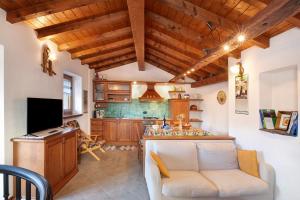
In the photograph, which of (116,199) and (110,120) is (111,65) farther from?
(116,199)

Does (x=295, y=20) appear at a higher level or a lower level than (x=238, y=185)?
higher

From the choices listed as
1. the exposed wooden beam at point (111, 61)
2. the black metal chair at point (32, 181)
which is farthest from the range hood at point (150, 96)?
the black metal chair at point (32, 181)

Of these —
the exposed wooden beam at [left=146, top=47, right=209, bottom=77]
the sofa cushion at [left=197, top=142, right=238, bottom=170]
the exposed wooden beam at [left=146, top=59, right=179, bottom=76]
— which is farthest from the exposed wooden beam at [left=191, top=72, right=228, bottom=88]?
the sofa cushion at [left=197, top=142, right=238, bottom=170]

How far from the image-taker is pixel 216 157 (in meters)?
3.09

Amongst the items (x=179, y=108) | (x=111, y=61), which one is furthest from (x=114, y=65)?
(x=179, y=108)

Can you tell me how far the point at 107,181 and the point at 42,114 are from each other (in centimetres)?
167

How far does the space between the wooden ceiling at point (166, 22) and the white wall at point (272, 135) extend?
16cm

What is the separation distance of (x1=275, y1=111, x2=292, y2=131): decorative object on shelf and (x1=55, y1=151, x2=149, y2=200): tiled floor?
2193 mm

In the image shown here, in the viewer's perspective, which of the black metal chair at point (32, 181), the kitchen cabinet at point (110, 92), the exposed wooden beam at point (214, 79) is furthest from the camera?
the kitchen cabinet at point (110, 92)

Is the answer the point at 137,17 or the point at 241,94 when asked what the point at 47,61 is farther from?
the point at 241,94

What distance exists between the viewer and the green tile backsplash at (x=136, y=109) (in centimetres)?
707

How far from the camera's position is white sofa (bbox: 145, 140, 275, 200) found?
2.42 m

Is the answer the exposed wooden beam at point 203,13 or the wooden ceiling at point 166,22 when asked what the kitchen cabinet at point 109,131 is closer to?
the wooden ceiling at point 166,22

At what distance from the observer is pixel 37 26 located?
122 inches
